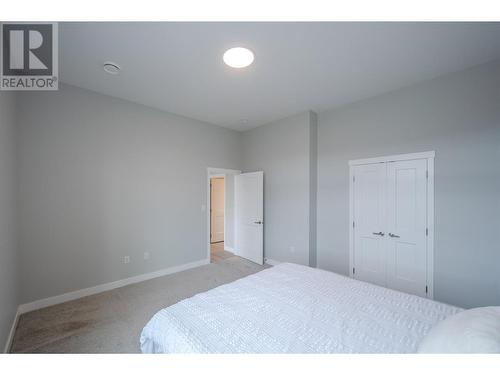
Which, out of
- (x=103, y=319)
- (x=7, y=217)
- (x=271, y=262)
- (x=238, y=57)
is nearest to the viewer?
(x=7, y=217)

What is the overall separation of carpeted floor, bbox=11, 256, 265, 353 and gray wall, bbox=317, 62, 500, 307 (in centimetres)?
303

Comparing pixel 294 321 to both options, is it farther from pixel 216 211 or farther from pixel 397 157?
pixel 216 211

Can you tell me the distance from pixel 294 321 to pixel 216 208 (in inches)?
193

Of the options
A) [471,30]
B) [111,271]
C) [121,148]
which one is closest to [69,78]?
[121,148]

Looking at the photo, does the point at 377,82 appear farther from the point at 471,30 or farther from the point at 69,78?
the point at 69,78

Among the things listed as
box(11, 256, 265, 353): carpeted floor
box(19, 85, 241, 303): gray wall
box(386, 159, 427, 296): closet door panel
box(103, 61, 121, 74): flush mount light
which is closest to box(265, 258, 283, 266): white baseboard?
box(11, 256, 265, 353): carpeted floor

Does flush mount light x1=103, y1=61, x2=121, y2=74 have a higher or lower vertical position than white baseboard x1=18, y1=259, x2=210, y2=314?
higher

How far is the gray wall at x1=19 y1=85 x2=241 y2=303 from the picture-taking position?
7.61 ft

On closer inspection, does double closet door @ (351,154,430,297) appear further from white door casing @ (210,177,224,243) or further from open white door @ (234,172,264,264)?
white door casing @ (210,177,224,243)

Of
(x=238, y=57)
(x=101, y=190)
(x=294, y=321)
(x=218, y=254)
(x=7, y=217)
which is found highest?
(x=238, y=57)

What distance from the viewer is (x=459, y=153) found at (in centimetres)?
227

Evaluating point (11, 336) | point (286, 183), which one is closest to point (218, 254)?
point (286, 183)
